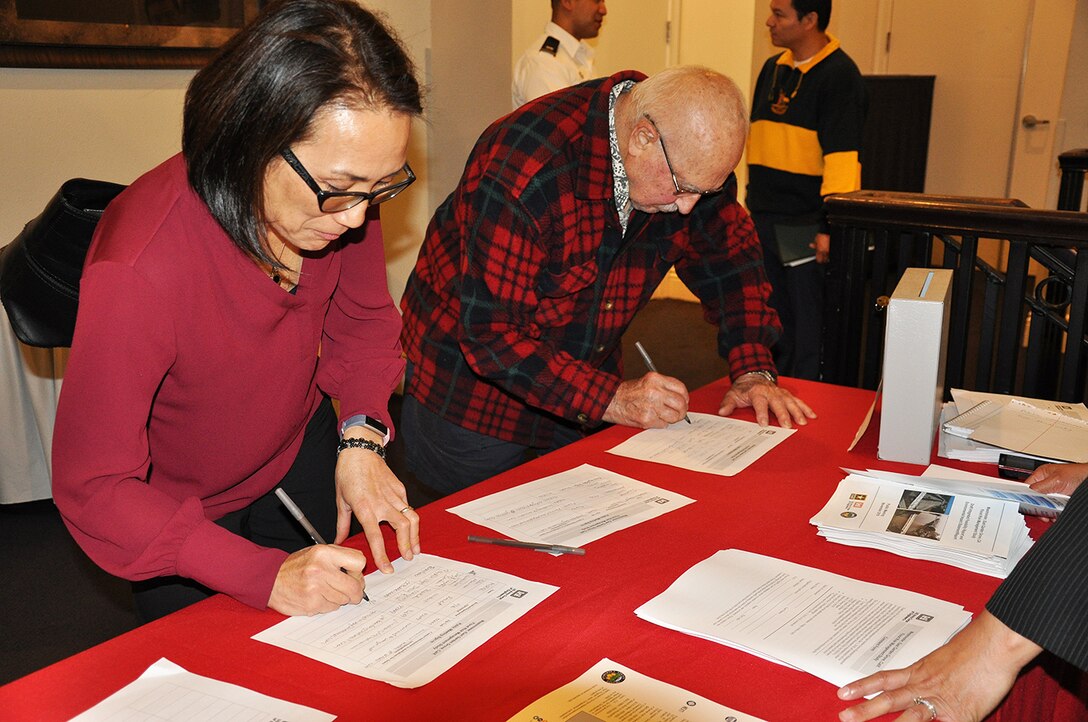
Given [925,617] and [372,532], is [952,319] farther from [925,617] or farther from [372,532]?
[372,532]

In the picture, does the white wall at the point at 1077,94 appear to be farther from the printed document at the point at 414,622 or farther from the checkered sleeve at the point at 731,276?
the printed document at the point at 414,622

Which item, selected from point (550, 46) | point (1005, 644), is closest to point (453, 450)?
point (1005, 644)

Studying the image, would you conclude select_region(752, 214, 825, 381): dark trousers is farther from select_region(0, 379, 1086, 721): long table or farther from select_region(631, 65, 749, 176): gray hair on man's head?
select_region(0, 379, 1086, 721): long table

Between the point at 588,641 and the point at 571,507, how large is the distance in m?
0.40

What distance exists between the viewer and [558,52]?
4.62 metres

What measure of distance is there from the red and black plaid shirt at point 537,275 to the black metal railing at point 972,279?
1.93 ft

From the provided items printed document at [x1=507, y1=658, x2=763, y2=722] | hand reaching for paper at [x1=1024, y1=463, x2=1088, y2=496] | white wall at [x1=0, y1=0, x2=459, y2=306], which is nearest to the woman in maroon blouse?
printed document at [x1=507, y1=658, x2=763, y2=722]

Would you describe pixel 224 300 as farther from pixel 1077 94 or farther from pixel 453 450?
pixel 1077 94

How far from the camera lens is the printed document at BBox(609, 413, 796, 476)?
1771 mm

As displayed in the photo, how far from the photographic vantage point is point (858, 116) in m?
3.97

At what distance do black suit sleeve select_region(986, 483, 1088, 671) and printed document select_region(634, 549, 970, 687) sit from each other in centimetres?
13

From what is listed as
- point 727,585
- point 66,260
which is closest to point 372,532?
point 727,585

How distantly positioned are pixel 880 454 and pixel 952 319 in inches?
34.7

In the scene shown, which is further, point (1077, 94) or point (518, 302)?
point (1077, 94)
